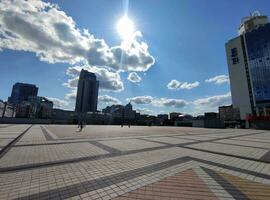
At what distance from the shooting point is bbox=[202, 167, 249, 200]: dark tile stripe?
340 cm

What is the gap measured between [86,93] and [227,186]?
5621 inches

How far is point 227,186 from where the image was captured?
389 centimetres

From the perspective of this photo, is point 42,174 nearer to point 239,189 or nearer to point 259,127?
point 239,189

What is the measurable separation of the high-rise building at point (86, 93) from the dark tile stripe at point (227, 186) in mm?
138535

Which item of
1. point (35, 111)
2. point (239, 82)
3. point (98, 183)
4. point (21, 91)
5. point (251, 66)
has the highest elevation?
point (21, 91)

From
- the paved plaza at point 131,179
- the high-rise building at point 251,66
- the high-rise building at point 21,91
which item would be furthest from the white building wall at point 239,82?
the high-rise building at point 21,91

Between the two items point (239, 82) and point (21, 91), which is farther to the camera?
point (21, 91)

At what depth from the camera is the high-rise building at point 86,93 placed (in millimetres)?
137575

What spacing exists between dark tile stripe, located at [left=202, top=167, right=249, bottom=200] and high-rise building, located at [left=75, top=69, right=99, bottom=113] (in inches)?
5454

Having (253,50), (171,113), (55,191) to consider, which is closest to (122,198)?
(55,191)

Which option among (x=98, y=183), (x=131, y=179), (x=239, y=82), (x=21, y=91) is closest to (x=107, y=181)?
(x=98, y=183)

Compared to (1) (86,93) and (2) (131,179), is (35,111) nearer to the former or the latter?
(1) (86,93)

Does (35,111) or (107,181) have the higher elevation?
(35,111)

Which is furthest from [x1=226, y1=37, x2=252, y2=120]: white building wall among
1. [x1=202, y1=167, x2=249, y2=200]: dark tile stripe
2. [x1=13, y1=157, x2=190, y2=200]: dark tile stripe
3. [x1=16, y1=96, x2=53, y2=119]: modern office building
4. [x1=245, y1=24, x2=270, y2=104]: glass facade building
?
[x1=16, y1=96, x2=53, y2=119]: modern office building
